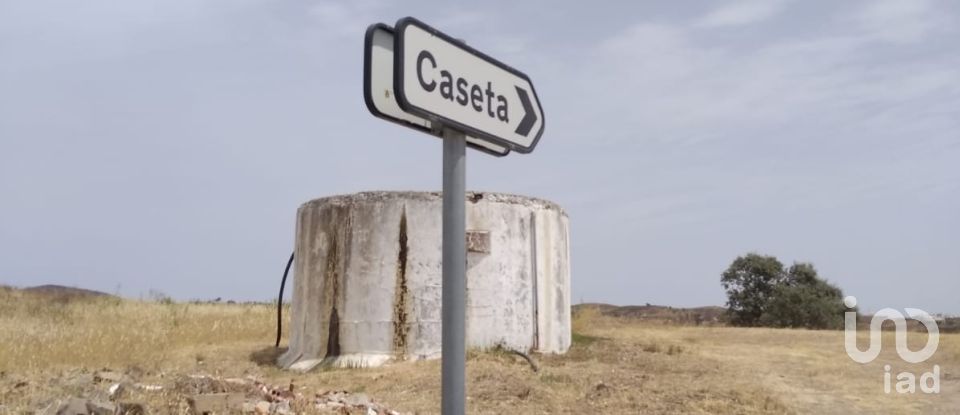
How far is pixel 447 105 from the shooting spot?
7.28ft

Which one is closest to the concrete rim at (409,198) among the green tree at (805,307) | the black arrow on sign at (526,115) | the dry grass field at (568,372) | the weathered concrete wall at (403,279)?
the weathered concrete wall at (403,279)

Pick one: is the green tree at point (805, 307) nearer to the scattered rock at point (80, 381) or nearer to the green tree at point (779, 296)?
the green tree at point (779, 296)

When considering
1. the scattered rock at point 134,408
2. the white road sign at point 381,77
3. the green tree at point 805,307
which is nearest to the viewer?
the white road sign at point 381,77

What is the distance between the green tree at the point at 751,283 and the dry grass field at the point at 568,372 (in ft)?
35.4

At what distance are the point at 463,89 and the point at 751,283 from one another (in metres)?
26.7

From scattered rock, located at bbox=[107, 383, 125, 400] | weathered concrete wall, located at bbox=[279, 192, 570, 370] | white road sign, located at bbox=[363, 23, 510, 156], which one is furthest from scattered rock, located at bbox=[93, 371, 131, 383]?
white road sign, located at bbox=[363, 23, 510, 156]

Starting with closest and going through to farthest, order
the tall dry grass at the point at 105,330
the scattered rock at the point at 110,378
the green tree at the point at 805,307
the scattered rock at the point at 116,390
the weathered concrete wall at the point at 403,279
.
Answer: the scattered rock at the point at 116,390 < the scattered rock at the point at 110,378 < the weathered concrete wall at the point at 403,279 < the tall dry grass at the point at 105,330 < the green tree at the point at 805,307

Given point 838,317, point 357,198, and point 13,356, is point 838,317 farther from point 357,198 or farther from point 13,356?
point 13,356

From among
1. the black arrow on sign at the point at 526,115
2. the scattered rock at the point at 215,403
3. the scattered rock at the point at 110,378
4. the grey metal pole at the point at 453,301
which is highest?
the black arrow on sign at the point at 526,115

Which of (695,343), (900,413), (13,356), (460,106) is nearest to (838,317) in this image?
(695,343)

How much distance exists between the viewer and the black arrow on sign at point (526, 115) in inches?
99.3

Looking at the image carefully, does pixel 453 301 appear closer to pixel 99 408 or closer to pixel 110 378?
pixel 99 408

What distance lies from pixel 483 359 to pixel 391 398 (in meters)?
2.10

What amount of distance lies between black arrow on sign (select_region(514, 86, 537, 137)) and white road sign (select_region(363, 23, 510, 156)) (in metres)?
0.43
